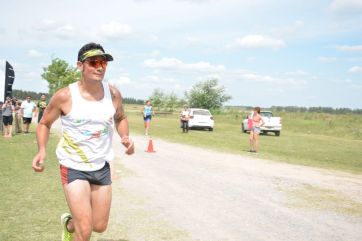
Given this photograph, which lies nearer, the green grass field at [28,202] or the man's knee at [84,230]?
the man's knee at [84,230]

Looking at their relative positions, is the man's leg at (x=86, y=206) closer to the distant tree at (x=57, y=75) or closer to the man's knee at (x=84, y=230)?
the man's knee at (x=84, y=230)

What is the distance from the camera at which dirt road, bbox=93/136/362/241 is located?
18.4 ft

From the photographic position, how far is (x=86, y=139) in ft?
13.2

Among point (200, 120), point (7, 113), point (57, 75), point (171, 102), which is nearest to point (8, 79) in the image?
point (7, 113)

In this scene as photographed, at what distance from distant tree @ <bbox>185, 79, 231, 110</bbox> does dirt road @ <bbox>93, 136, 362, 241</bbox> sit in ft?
260

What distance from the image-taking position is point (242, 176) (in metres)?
10.4

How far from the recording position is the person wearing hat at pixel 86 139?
3.95 m

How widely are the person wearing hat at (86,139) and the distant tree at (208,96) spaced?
87.3 m

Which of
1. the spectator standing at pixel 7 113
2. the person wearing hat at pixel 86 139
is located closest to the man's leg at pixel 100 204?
the person wearing hat at pixel 86 139

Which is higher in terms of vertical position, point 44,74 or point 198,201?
point 44,74

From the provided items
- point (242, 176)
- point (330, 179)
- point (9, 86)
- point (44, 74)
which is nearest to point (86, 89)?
point (242, 176)

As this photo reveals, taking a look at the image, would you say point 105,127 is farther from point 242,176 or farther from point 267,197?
point 242,176

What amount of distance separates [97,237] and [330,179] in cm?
716

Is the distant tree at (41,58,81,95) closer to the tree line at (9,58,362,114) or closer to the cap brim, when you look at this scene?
the tree line at (9,58,362,114)
